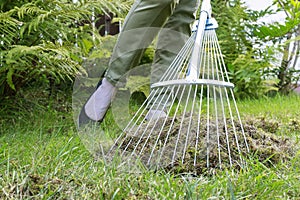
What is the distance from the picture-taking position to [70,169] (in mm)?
1325

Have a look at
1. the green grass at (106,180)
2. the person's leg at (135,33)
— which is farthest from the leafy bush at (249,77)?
the green grass at (106,180)

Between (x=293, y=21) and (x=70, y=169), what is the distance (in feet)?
9.57

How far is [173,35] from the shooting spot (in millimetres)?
2109

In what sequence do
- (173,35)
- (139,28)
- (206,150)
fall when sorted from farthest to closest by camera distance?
(173,35), (139,28), (206,150)

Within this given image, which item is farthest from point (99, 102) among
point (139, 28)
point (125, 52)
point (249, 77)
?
point (249, 77)

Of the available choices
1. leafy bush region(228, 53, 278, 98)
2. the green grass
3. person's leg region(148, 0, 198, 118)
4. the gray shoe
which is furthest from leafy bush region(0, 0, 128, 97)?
leafy bush region(228, 53, 278, 98)

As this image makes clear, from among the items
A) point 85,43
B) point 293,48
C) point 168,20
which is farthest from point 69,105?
A: point 293,48

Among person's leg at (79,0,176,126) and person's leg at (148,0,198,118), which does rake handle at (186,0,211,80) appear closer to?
person's leg at (79,0,176,126)

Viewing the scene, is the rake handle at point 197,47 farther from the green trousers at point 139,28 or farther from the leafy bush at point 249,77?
the leafy bush at point 249,77

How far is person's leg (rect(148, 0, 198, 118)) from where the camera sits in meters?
2.07

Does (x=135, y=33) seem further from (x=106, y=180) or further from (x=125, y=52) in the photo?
(x=106, y=180)

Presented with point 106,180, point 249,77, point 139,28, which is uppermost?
point 139,28

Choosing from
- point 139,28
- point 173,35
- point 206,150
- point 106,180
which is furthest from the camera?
point 173,35

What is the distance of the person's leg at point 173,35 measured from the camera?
2.07 metres
